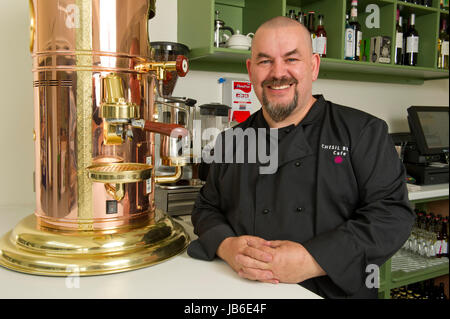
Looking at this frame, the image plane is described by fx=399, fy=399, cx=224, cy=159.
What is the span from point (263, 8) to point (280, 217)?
1.22 metres

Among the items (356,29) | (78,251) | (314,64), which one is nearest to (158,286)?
(78,251)

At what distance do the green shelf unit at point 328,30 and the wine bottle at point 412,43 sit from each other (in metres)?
0.05

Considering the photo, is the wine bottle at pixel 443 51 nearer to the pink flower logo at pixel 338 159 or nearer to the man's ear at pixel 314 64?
the man's ear at pixel 314 64

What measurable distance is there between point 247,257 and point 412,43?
78.2 inches

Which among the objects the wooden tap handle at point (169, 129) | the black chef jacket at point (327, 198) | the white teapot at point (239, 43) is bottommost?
the black chef jacket at point (327, 198)

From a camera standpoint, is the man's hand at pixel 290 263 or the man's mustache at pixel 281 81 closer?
the man's hand at pixel 290 263

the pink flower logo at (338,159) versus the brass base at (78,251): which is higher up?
the pink flower logo at (338,159)

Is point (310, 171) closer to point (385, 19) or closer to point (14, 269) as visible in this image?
point (14, 269)

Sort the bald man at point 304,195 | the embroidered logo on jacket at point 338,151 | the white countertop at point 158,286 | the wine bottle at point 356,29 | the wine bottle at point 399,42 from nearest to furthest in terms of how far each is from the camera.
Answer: the white countertop at point 158,286
the bald man at point 304,195
the embroidered logo on jacket at point 338,151
the wine bottle at point 356,29
the wine bottle at point 399,42

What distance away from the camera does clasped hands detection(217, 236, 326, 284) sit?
0.77 meters

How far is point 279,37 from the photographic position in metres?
1.05

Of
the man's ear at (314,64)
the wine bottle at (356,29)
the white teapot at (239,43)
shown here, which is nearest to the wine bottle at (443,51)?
the wine bottle at (356,29)

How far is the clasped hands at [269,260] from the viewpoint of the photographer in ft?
2.52

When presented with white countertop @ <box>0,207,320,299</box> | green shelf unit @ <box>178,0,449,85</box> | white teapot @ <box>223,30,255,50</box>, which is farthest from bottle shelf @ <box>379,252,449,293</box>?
white countertop @ <box>0,207,320,299</box>
